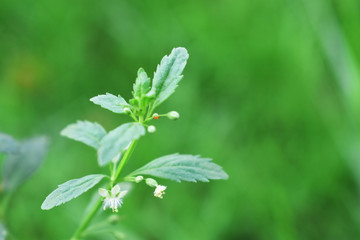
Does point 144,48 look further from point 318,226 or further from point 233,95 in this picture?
point 318,226

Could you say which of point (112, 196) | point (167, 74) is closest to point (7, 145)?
point (112, 196)

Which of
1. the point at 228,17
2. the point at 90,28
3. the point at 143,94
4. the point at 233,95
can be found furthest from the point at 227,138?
the point at 143,94

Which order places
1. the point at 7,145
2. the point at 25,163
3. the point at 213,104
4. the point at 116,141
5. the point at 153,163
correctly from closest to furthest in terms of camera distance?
1. the point at 116,141
2. the point at 153,163
3. the point at 7,145
4. the point at 25,163
5. the point at 213,104

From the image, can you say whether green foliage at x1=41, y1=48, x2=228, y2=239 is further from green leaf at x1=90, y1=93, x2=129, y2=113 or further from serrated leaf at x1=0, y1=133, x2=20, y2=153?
serrated leaf at x1=0, y1=133, x2=20, y2=153

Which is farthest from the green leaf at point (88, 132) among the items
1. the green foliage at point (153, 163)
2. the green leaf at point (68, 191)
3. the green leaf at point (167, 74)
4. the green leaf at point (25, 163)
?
the green leaf at point (25, 163)

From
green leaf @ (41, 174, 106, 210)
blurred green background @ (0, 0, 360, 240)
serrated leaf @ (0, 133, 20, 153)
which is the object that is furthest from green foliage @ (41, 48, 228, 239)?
blurred green background @ (0, 0, 360, 240)

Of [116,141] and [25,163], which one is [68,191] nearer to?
[116,141]

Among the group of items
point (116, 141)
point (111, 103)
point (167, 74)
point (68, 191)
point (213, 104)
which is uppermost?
point (213, 104)
